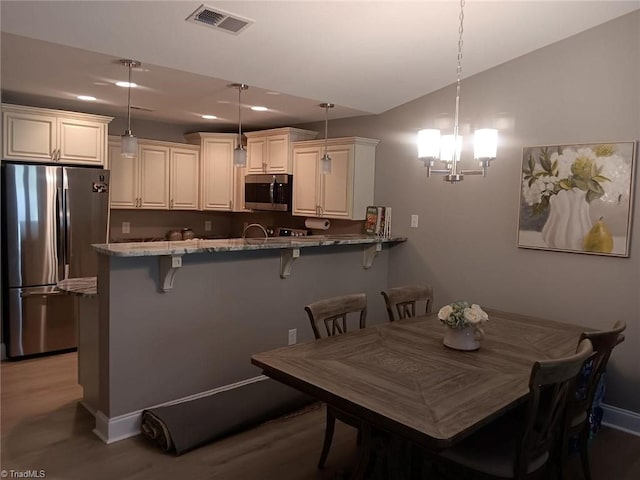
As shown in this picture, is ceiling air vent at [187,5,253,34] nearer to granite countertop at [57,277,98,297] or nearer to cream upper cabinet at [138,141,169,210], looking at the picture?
granite countertop at [57,277,98,297]

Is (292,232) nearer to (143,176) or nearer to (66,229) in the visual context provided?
(143,176)

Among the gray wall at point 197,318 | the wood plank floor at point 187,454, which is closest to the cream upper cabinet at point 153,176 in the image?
the gray wall at point 197,318

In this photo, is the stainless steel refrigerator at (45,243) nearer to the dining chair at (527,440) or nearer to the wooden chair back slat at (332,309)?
the wooden chair back slat at (332,309)

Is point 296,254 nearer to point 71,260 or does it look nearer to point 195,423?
point 195,423

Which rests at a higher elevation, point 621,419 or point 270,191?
point 270,191

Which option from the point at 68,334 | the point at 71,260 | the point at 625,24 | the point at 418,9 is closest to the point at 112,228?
the point at 71,260

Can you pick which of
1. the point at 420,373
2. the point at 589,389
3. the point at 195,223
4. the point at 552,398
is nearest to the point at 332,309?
the point at 420,373

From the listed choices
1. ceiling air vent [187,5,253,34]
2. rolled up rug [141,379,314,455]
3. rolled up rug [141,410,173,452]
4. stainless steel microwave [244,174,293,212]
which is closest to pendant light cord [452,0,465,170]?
ceiling air vent [187,5,253,34]

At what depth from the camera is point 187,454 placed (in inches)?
109

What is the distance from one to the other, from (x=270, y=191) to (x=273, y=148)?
0.47 metres

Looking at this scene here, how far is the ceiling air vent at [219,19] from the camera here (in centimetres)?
260

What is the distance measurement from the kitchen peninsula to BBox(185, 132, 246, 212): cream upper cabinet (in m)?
A: 1.97

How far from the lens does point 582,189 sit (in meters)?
3.37

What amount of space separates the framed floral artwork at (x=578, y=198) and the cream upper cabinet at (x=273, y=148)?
2.32 metres
